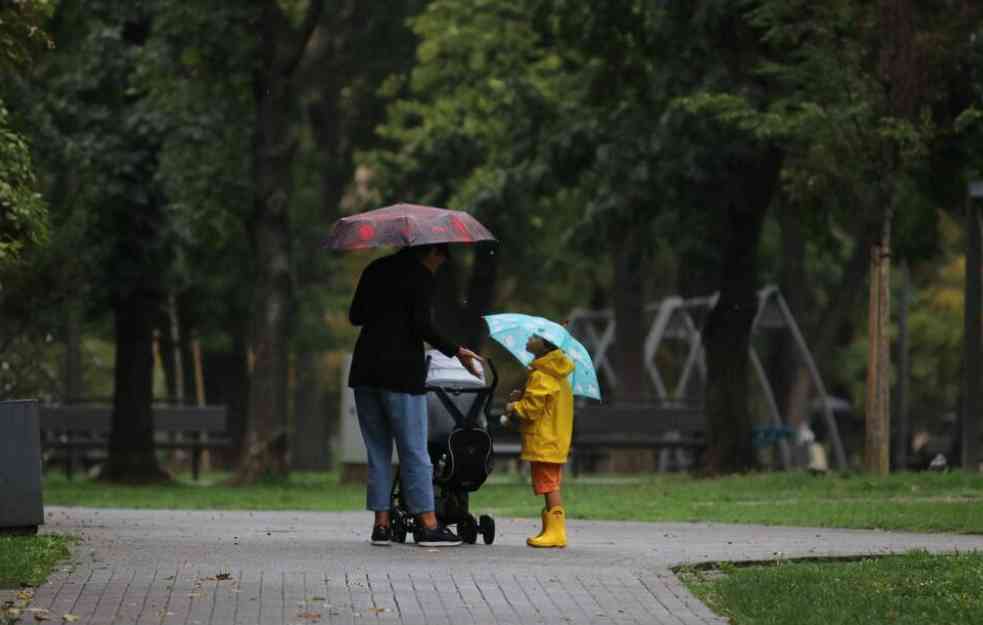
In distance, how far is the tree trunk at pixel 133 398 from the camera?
1238 inches

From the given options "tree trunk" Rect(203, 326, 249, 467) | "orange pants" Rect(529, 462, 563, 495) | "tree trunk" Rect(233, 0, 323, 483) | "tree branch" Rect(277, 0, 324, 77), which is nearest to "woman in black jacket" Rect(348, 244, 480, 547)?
"orange pants" Rect(529, 462, 563, 495)

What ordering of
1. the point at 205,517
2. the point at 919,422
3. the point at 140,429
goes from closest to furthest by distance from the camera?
the point at 205,517
the point at 140,429
the point at 919,422

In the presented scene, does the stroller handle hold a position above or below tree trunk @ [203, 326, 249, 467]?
above

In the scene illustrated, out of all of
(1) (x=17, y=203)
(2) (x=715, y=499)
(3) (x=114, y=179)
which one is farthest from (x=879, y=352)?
(1) (x=17, y=203)

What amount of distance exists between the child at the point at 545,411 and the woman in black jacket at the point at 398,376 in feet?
1.28

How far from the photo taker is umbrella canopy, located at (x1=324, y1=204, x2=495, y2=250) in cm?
1344

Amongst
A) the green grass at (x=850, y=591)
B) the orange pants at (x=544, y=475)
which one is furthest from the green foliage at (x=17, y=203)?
the green grass at (x=850, y=591)

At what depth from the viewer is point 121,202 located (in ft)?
97.9

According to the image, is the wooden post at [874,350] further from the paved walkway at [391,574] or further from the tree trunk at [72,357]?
the tree trunk at [72,357]

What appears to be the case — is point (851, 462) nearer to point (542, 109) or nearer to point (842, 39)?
point (542, 109)

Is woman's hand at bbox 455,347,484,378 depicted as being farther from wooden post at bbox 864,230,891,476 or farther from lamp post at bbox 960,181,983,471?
lamp post at bbox 960,181,983,471

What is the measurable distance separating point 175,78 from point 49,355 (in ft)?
31.4

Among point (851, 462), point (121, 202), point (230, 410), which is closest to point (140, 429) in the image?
point (121, 202)

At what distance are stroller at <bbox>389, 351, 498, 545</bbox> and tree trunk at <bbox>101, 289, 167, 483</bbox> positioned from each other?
17563mm
